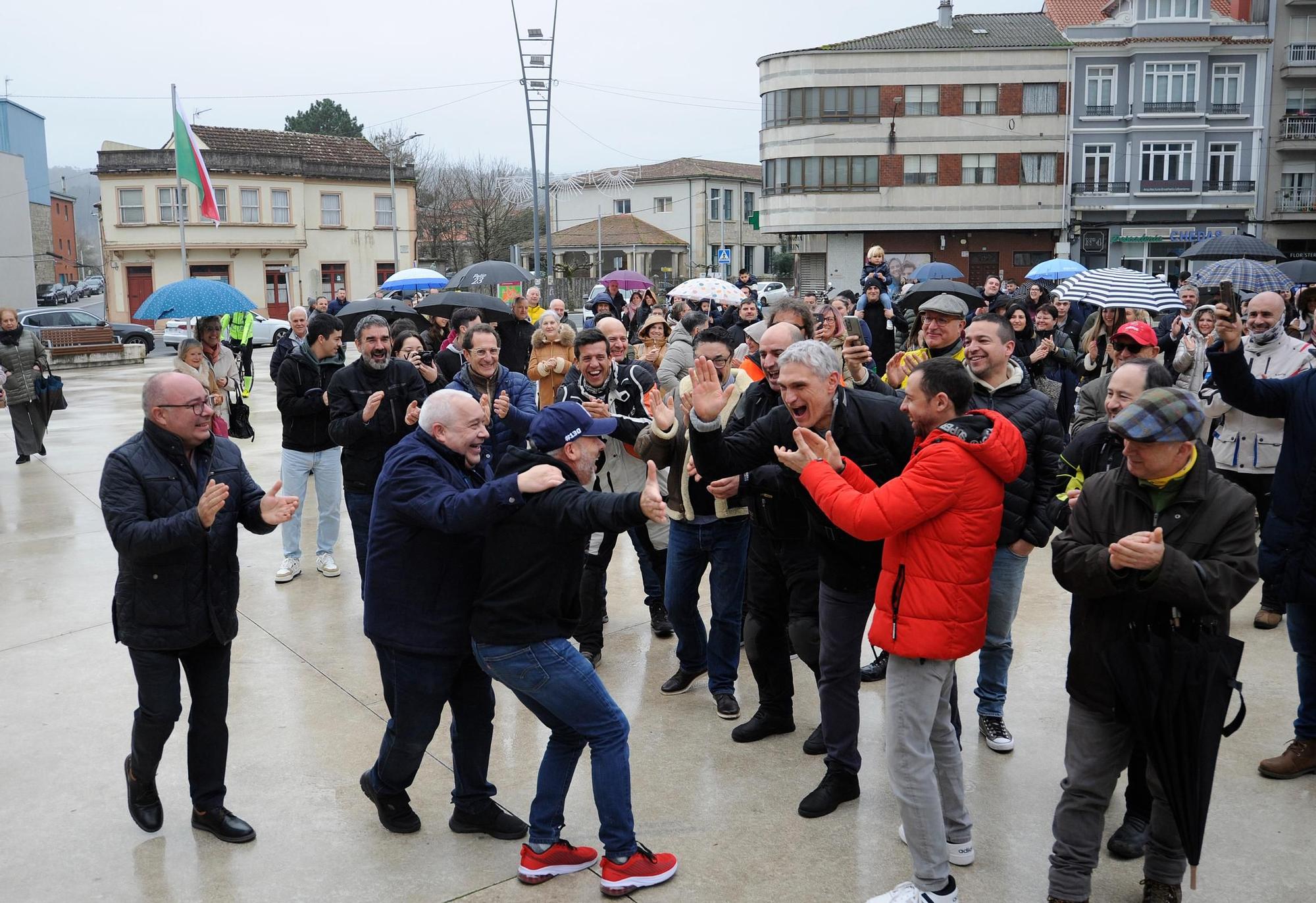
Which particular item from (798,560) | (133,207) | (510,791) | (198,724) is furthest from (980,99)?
(198,724)

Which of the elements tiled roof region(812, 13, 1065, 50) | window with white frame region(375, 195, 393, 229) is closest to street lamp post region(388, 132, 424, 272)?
window with white frame region(375, 195, 393, 229)

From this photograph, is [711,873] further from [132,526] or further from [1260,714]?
[1260,714]

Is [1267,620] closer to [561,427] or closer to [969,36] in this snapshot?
[561,427]

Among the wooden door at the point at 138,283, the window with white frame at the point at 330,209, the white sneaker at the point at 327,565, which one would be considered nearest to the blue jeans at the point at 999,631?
the white sneaker at the point at 327,565

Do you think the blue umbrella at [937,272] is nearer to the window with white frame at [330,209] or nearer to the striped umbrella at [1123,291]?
the striped umbrella at [1123,291]

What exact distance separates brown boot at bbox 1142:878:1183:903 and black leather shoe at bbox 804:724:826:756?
1.57 meters

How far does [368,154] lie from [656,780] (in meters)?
52.0

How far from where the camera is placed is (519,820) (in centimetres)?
423

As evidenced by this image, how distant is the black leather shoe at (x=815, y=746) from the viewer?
4844 mm

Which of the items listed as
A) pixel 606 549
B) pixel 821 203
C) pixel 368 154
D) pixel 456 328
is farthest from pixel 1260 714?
pixel 368 154

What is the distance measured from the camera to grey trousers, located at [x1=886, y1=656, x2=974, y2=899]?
3566mm

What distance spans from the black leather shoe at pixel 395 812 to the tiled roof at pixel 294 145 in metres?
48.3

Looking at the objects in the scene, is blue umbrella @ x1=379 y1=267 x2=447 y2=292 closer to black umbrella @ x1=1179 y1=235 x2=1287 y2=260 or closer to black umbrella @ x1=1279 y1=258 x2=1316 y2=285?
black umbrella @ x1=1179 y1=235 x2=1287 y2=260

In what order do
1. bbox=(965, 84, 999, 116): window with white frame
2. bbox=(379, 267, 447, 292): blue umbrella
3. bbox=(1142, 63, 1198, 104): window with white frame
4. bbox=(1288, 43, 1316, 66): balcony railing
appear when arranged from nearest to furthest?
bbox=(379, 267, 447, 292): blue umbrella
bbox=(1288, 43, 1316, 66): balcony railing
bbox=(1142, 63, 1198, 104): window with white frame
bbox=(965, 84, 999, 116): window with white frame
